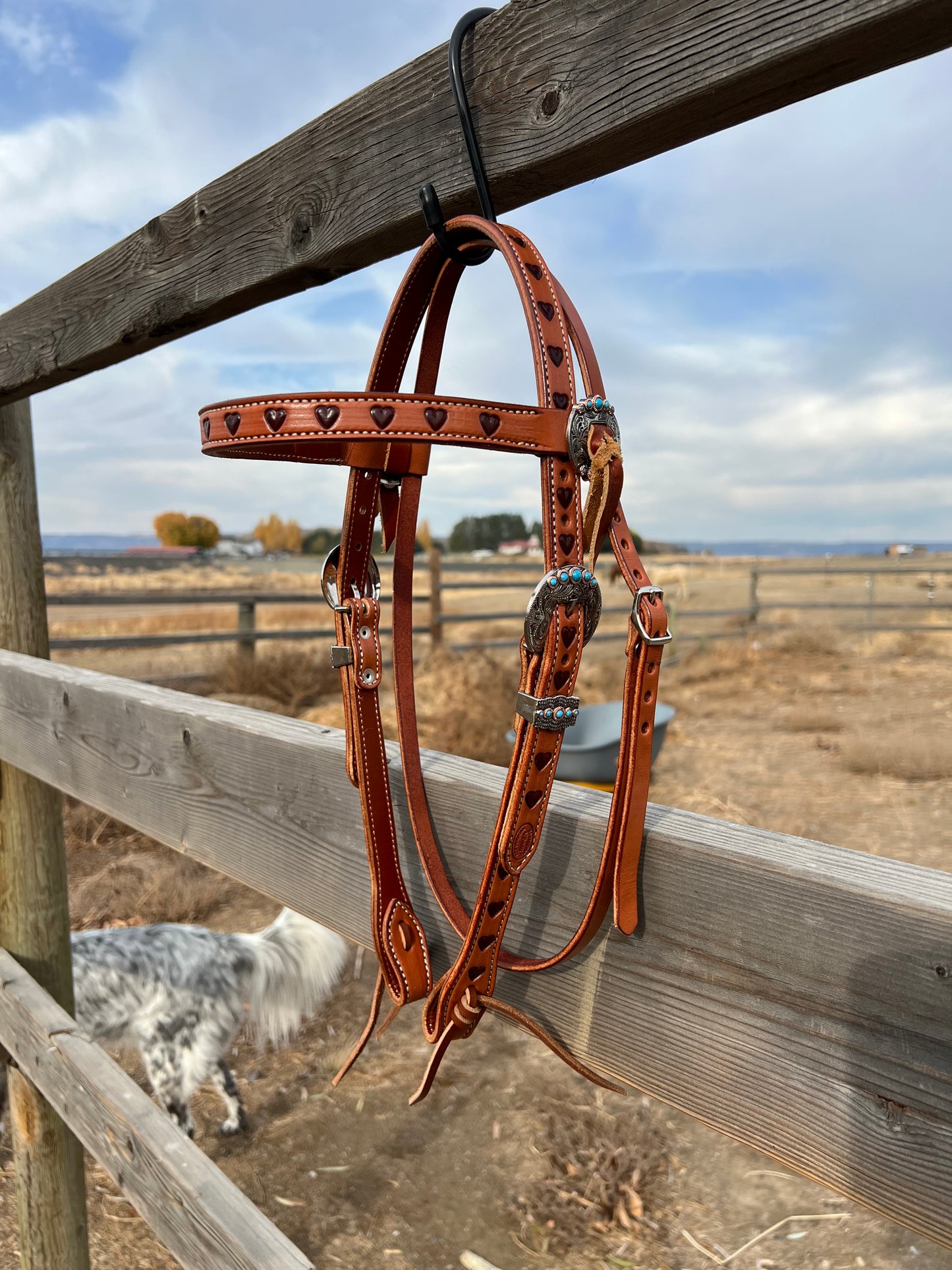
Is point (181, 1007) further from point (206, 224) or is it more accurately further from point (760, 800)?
point (760, 800)

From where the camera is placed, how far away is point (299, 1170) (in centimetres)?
280

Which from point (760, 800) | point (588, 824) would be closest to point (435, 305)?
point (588, 824)

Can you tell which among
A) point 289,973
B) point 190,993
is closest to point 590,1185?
point 289,973

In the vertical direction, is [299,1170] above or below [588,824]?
below

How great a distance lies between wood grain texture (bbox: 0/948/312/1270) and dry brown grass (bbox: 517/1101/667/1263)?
1335mm

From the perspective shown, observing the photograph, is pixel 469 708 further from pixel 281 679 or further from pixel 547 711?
pixel 547 711

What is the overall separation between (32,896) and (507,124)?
224cm

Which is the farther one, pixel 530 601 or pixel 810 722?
pixel 810 722

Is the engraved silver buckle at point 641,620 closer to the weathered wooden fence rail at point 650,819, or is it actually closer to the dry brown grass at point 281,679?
the weathered wooden fence rail at point 650,819

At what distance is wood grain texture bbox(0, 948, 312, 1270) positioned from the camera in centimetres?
123

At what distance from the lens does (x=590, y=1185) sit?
8.23ft

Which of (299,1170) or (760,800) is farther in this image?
(760,800)

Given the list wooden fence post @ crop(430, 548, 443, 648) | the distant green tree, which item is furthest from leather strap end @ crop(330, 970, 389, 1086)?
the distant green tree

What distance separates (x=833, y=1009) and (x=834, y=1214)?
246 centimetres
